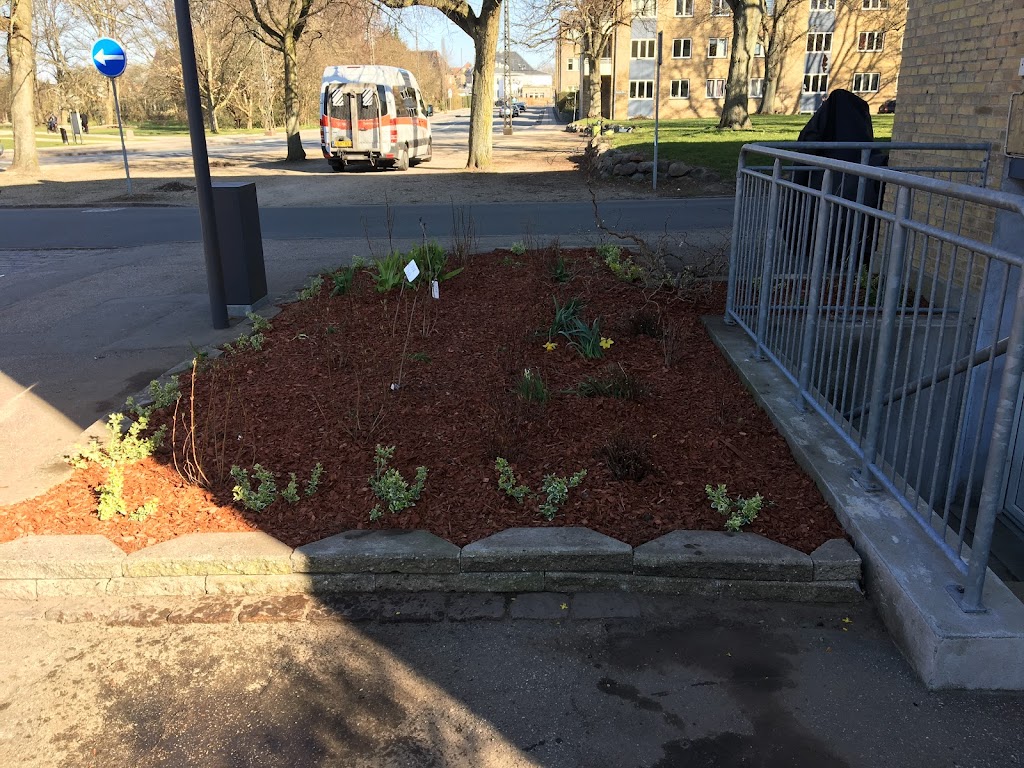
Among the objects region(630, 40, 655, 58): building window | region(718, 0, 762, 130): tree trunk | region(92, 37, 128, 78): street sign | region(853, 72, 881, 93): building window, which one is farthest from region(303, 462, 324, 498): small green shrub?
region(853, 72, 881, 93): building window

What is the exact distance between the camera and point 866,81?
62.5m

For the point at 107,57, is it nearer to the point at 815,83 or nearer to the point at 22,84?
the point at 22,84

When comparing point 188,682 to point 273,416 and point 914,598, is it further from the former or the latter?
point 914,598

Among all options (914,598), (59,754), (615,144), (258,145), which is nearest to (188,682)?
(59,754)

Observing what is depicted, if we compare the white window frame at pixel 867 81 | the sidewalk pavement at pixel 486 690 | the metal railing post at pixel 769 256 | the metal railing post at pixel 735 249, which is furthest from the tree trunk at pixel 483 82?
the white window frame at pixel 867 81

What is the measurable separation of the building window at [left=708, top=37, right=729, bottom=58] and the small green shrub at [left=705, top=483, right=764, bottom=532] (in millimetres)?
65043

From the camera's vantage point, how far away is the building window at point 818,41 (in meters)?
61.7

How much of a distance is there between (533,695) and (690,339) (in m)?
3.98

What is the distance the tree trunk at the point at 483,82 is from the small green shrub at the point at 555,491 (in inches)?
781

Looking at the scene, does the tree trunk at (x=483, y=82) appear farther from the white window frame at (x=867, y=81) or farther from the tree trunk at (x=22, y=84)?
the white window frame at (x=867, y=81)

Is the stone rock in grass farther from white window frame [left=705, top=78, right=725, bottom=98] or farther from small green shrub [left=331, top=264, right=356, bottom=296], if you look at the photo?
white window frame [left=705, top=78, right=725, bottom=98]

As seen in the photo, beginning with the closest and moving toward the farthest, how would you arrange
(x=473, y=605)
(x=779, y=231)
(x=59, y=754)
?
(x=59, y=754)
(x=473, y=605)
(x=779, y=231)

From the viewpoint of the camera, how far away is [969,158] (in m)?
6.57

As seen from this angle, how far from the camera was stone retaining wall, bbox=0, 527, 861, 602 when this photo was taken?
138 inches
